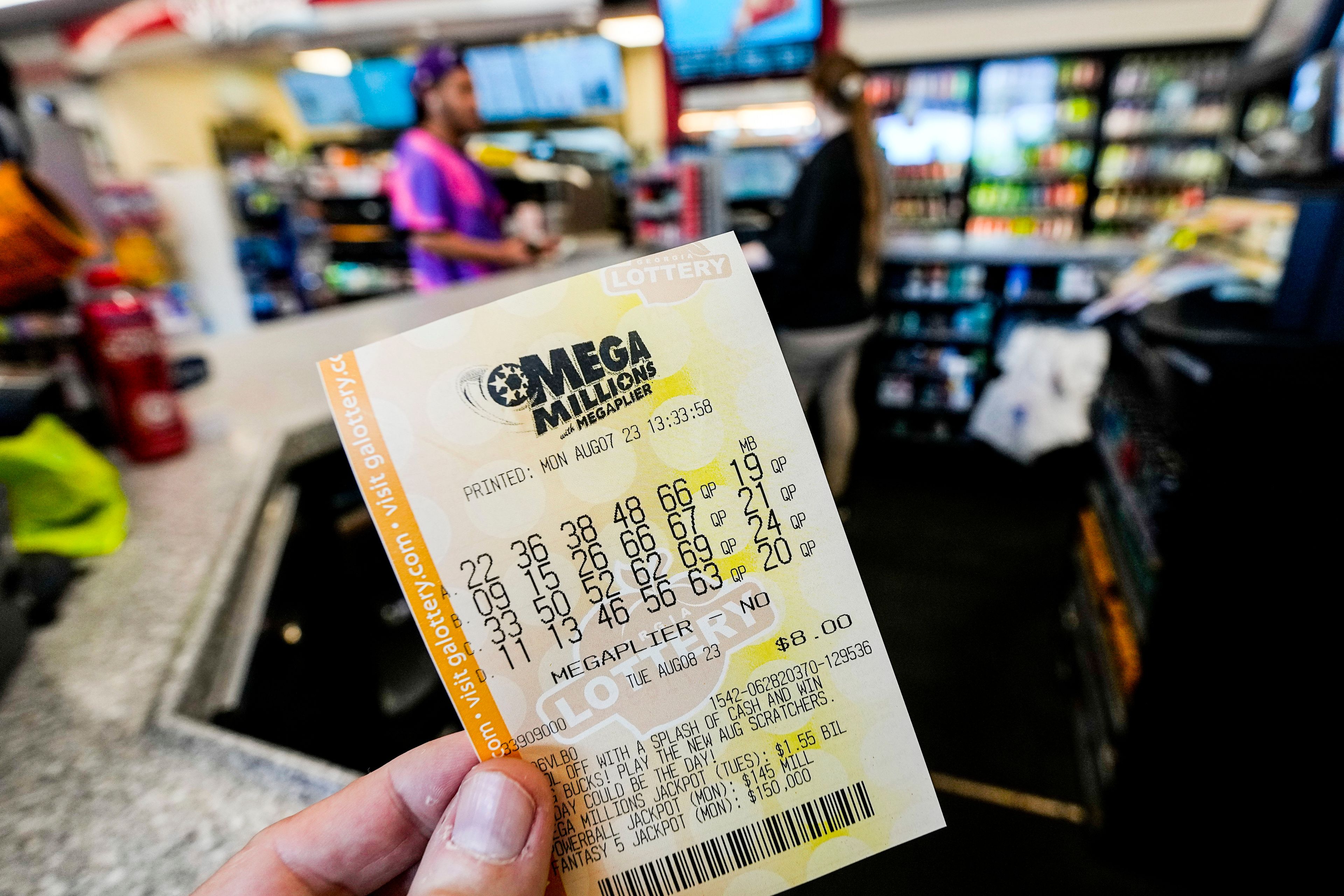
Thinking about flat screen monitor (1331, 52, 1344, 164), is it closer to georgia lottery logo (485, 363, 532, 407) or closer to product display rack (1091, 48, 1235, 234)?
georgia lottery logo (485, 363, 532, 407)

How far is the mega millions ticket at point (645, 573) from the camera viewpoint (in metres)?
0.42

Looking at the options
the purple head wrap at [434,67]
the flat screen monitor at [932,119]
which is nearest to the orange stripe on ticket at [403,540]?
the purple head wrap at [434,67]

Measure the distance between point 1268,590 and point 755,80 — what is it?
489cm

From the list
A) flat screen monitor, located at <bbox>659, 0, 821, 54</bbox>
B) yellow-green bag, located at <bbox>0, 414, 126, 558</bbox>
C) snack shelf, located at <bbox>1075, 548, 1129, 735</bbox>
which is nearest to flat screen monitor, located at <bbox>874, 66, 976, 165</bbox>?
flat screen monitor, located at <bbox>659, 0, 821, 54</bbox>

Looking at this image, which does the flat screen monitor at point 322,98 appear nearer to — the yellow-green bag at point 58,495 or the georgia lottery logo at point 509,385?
the yellow-green bag at point 58,495

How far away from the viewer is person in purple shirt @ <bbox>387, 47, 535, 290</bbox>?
230cm

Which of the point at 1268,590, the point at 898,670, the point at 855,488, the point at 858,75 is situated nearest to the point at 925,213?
the point at 855,488

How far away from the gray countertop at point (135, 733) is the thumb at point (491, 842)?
0.32 m

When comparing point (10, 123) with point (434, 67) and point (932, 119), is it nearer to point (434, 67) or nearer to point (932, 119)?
point (434, 67)

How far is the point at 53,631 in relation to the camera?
0.90 m

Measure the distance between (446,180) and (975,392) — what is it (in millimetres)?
3298

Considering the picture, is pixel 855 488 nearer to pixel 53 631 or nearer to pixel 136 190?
pixel 53 631

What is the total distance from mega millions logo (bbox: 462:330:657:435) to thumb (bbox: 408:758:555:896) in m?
0.23

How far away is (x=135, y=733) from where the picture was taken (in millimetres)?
747
